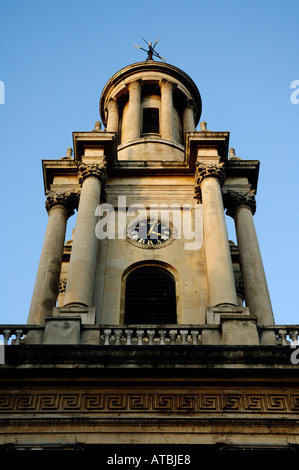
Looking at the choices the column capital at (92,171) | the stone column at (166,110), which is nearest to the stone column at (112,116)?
the stone column at (166,110)

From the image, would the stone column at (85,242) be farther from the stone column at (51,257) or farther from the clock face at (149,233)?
the clock face at (149,233)

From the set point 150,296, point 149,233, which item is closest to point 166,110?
point 149,233

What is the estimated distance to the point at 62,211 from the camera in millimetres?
22234

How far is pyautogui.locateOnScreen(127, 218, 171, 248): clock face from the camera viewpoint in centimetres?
2125

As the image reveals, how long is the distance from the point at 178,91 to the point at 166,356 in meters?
17.4

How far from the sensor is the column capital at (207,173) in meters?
21.9

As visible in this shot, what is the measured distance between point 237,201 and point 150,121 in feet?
25.9

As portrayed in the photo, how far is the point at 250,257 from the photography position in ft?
67.0

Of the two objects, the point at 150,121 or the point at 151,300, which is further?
the point at 150,121

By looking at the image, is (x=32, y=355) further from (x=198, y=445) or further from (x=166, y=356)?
(x=198, y=445)

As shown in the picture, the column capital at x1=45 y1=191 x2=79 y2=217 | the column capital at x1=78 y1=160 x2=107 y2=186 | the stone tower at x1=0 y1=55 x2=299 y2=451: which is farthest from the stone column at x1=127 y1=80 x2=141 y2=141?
the column capital at x1=45 y1=191 x2=79 y2=217

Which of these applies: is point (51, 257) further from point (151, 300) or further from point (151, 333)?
point (151, 333)

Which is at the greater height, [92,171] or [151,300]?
[92,171]
